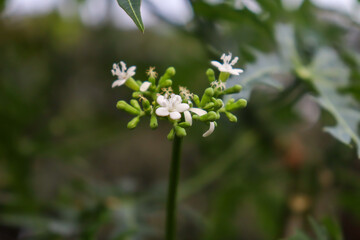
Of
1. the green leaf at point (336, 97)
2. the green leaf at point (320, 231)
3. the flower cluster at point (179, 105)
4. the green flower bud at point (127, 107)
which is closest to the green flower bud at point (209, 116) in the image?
the flower cluster at point (179, 105)

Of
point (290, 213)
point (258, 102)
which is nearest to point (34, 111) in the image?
point (258, 102)

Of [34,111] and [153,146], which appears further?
[153,146]

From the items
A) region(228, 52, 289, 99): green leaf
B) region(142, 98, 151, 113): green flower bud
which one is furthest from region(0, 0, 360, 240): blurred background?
region(142, 98, 151, 113): green flower bud

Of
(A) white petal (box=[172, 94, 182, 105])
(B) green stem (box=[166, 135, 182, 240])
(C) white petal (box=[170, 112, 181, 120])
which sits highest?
(A) white petal (box=[172, 94, 182, 105])

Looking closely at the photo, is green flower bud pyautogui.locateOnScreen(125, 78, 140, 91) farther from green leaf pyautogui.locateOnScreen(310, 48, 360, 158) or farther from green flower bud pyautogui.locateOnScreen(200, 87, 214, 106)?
green leaf pyautogui.locateOnScreen(310, 48, 360, 158)

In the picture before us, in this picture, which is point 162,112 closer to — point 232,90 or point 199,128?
point 232,90

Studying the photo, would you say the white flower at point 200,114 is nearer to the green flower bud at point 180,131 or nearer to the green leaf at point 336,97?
the green flower bud at point 180,131

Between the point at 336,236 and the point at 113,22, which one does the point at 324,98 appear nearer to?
the point at 336,236
